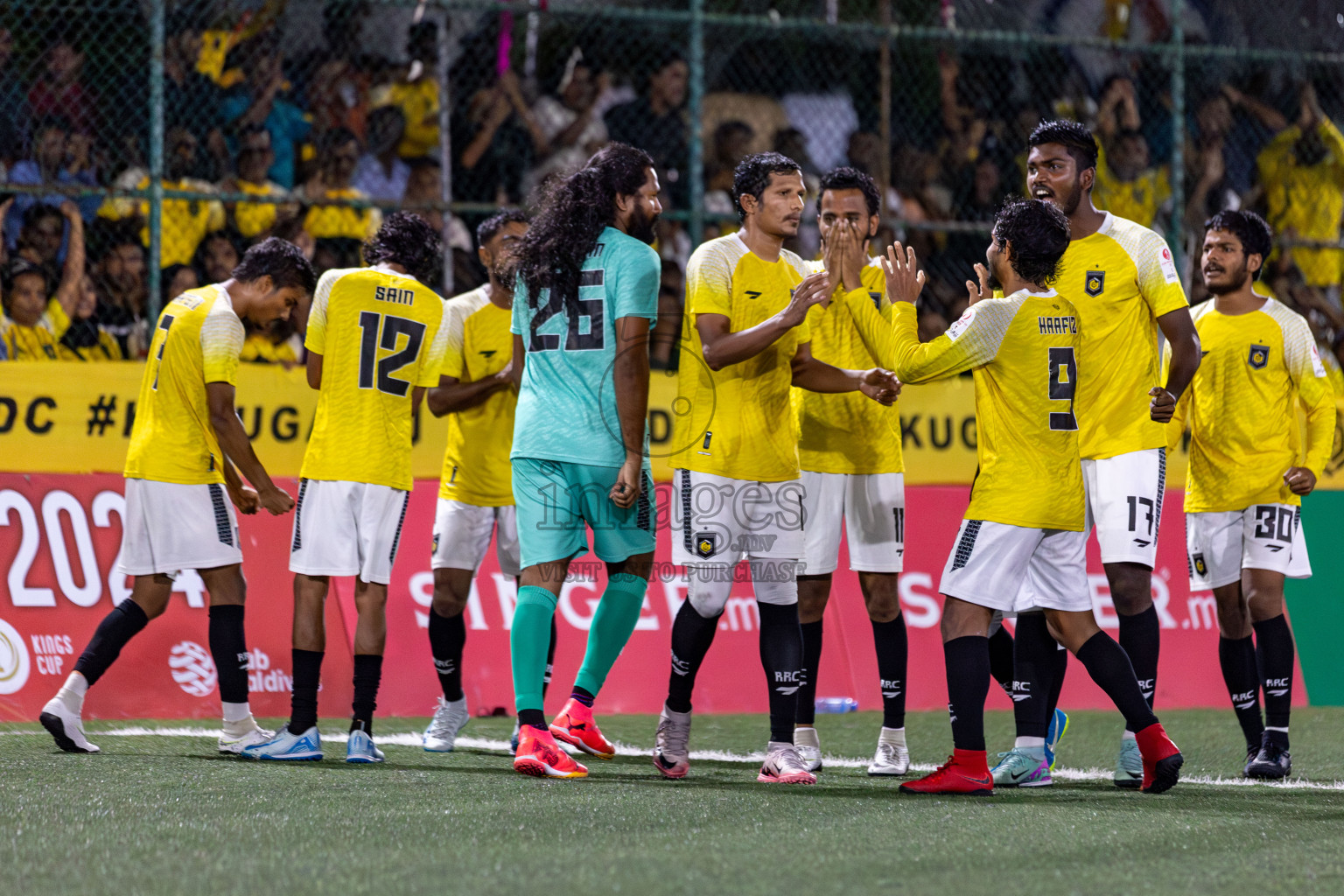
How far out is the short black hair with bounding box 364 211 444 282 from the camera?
6.12 metres

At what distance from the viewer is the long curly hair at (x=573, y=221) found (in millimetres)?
5270

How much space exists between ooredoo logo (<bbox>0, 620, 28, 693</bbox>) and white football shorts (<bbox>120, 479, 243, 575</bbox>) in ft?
5.45

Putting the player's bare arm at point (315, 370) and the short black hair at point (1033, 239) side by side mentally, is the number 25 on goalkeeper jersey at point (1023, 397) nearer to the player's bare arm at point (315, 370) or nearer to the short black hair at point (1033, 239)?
the short black hair at point (1033, 239)

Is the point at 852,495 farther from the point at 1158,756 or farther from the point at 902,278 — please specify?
the point at 1158,756

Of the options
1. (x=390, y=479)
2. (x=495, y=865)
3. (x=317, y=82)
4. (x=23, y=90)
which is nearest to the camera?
(x=495, y=865)

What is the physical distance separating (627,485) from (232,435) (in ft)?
5.97

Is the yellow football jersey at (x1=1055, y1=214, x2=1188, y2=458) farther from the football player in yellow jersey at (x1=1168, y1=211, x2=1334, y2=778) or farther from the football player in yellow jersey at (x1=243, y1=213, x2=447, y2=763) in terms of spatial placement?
the football player in yellow jersey at (x1=243, y1=213, x2=447, y2=763)

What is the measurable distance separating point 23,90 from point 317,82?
77.6 inches

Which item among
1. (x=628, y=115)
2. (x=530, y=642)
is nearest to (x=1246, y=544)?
(x=530, y=642)

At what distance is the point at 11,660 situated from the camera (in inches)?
286

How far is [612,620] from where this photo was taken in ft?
18.0

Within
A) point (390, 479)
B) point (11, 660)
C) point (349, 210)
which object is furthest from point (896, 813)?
point (349, 210)

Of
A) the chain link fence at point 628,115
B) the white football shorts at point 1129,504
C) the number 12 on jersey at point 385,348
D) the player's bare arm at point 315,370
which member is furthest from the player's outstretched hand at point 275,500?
the white football shorts at point 1129,504

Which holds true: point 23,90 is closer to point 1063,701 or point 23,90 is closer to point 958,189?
point 958,189
